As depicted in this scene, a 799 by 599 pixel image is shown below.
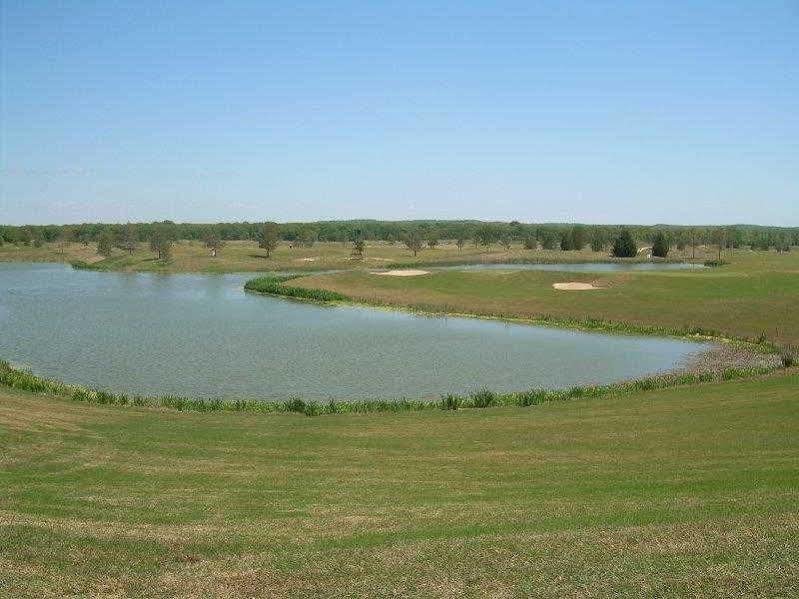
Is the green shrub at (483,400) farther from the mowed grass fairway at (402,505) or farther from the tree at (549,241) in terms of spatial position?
the tree at (549,241)

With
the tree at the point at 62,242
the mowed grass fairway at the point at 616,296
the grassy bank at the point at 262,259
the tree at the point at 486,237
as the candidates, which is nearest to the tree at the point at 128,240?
the grassy bank at the point at 262,259

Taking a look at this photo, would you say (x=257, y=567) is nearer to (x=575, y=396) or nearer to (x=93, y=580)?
(x=93, y=580)

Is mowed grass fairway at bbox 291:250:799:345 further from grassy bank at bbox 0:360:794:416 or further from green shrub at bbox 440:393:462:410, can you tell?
green shrub at bbox 440:393:462:410

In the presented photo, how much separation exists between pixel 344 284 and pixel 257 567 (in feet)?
236

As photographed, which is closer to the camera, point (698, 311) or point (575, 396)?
point (575, 396)

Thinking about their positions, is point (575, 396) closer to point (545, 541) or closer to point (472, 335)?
point (545, 541)

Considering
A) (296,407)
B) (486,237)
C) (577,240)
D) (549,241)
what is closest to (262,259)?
(486,237)

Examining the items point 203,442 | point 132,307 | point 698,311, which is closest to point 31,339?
point 132,307

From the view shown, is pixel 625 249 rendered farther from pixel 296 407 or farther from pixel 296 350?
pixel 296 407

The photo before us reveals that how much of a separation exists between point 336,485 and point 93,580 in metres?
6.22

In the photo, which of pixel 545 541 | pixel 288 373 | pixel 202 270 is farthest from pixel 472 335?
pixel 202 270

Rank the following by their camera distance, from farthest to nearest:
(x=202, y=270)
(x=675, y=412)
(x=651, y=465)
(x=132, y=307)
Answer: (x=202, y=270), (x=132, y=307), (x=675, y=412), (x=651, y=465)

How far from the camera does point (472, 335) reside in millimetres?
50375

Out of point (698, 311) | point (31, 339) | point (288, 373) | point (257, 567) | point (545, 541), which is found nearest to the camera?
point (257, 567)
